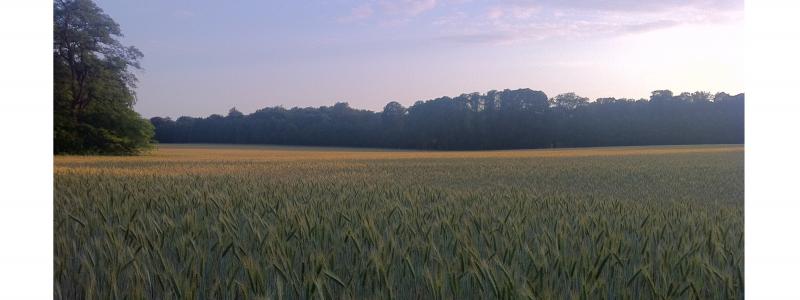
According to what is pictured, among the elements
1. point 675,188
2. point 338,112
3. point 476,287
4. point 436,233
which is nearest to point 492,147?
point 338,112

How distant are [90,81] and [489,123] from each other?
→ 10.4 meters

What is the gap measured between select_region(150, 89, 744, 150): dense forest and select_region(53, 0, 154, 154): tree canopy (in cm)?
188

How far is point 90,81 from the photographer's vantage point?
1555cm

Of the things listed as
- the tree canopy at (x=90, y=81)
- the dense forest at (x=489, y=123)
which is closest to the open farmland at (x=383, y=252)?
the dense forest at (x=489, y=123)

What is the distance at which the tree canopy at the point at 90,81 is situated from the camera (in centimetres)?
1348

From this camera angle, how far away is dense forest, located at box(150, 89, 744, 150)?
559 inches

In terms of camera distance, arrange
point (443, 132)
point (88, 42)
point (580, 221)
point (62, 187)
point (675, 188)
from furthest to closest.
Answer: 1. point (443, 132)
2. point (88, 42)
3. point (675, 188)
4. point (62, 187)
5. point (580, 221)

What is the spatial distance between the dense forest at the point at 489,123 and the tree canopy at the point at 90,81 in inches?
74.0
